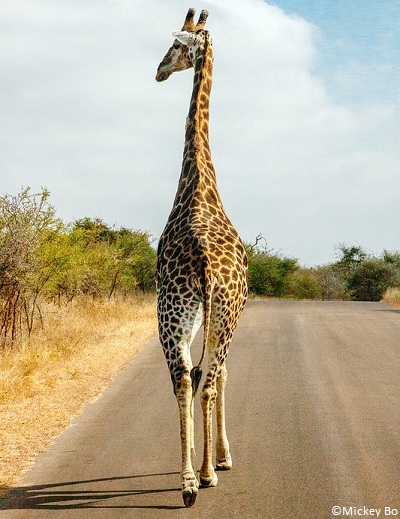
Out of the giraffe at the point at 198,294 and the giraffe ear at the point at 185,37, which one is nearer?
the giraffe at the point at 198,294

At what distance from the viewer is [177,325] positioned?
5863 millimetres

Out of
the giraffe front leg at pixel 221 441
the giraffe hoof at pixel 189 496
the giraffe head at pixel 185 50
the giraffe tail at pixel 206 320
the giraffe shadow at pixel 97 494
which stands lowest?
the giraffe shadow at pixel 97 494

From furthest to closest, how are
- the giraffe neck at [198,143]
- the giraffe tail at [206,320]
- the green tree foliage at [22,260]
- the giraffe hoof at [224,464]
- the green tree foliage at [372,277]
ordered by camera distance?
the green tree foliage at [372,277] < the green tree foliage at [22,260] < the giraffe neck at [198,143] < the giraffe hoof at [224,464] < the giraffe tail at [206,320]

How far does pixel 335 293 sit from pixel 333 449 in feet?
129

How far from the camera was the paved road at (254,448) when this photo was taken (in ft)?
17.9

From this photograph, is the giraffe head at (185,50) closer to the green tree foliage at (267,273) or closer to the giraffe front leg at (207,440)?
the giraffe front leg at (207,440)

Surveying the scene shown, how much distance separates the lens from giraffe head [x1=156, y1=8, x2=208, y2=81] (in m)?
7.63

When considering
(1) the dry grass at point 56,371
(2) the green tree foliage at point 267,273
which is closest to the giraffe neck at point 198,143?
(1) the dry grass at point 56,371

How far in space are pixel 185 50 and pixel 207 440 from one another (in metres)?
4.03

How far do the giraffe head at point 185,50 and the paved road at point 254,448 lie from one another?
3.61m

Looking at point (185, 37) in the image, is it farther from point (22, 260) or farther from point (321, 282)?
point (321, 282)

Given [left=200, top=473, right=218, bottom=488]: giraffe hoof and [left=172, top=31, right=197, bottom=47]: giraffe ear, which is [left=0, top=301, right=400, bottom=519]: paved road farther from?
[left=172, top=31, right=197, bottom=47]: giraffe ear

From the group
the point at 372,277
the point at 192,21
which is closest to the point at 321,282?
the point at 372,277

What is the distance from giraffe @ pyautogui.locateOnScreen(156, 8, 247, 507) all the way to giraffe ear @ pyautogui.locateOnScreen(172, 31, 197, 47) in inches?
47.1
